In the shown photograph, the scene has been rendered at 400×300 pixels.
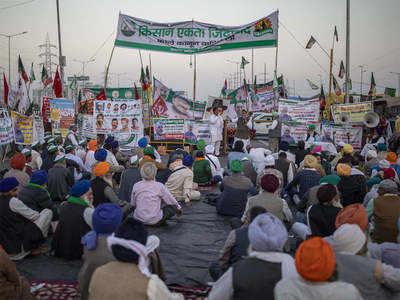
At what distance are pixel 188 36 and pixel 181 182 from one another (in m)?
6.52

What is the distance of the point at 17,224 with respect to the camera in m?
4.66

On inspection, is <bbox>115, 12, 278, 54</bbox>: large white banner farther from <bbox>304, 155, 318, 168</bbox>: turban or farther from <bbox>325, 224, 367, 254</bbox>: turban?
<bbox>325, 224, 367, 254</bbox>: turban

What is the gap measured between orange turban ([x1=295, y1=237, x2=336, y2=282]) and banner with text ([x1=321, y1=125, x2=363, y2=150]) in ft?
35.6

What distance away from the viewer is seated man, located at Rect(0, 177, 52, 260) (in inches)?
178

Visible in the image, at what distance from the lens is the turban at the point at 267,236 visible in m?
2.48

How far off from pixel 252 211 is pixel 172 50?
383 inches

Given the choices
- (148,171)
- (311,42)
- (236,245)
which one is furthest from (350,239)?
(311,42)

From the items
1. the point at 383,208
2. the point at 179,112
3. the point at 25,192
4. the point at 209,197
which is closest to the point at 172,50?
the point at 179,112

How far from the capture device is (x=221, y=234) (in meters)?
6.01

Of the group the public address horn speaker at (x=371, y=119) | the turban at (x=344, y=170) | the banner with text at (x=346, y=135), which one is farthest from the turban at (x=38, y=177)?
the public address horn speaker at (x=371, y=119)

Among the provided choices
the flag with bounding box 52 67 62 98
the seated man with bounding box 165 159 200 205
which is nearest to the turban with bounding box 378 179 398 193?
the seated man with bounding box 165 159 200 205

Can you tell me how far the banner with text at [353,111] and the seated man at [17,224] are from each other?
10938mm

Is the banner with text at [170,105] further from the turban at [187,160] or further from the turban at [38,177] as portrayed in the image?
the turban at [38,177]

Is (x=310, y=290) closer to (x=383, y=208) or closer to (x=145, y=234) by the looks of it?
(x=145, y=234)
